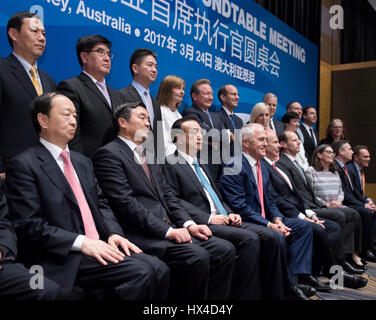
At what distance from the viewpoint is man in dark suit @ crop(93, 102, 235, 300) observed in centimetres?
200

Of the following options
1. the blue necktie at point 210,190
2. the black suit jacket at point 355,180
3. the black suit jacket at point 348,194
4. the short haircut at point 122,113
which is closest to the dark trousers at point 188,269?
the blue necktie at point 210,190

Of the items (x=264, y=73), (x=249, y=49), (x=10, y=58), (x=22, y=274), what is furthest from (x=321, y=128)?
(x=22, y=274)

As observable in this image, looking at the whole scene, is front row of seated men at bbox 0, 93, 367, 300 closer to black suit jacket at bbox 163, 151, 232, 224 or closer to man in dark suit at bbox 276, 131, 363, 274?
black suit jacket at bbox 163, 151, 232, 224

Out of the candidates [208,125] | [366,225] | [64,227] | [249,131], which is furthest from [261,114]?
[64,227]

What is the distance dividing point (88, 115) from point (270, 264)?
155 cm

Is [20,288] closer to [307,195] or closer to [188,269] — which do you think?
[188,269]

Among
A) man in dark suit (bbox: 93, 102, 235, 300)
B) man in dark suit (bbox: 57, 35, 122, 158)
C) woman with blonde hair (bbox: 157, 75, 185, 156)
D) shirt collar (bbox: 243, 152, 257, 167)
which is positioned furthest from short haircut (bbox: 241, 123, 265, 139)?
man in dark suit (bbox: 57, 35, 122, 158)

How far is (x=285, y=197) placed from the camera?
331cm

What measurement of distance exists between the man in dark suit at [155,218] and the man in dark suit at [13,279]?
2.09 ft

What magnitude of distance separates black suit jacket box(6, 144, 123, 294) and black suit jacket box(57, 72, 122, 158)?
Answer: 0.55 meters

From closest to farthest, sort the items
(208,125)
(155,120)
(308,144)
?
(155,120), (208,125), (308,144)

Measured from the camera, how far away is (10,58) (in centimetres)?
210

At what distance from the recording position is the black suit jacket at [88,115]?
232 cm

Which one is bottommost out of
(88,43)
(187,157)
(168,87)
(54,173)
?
(54,173)
